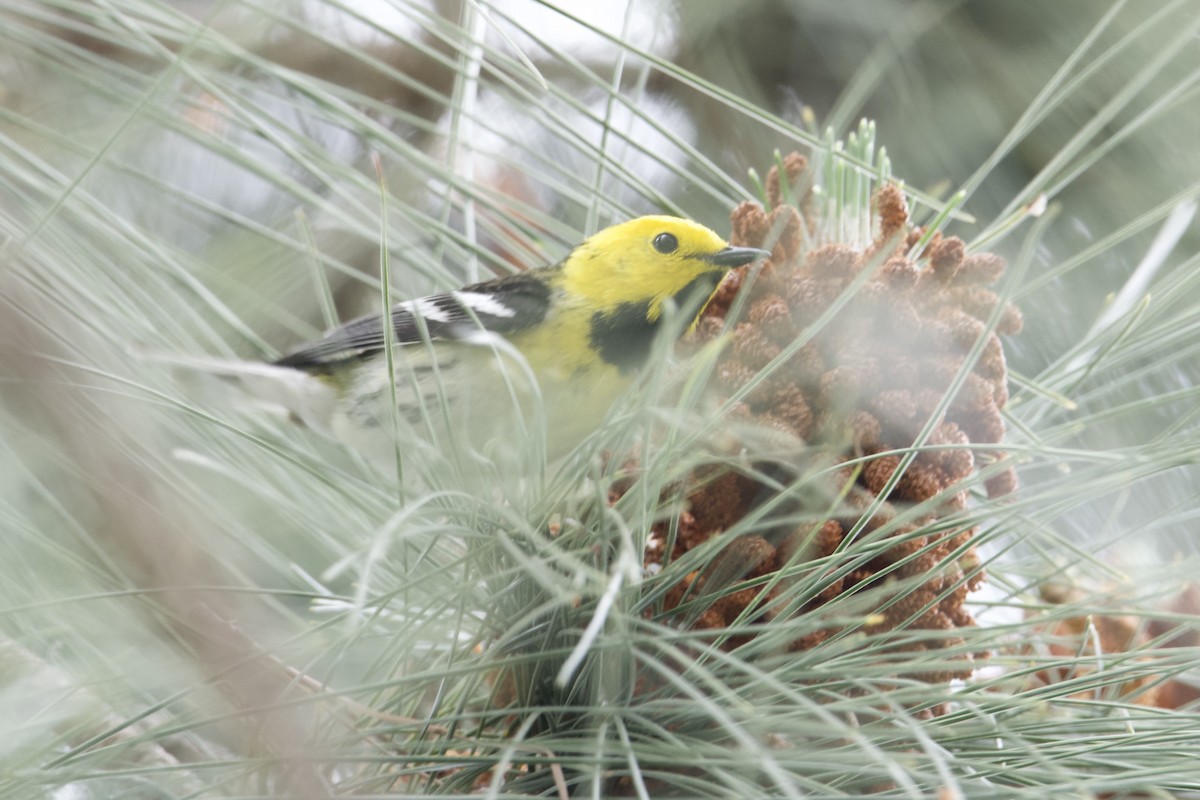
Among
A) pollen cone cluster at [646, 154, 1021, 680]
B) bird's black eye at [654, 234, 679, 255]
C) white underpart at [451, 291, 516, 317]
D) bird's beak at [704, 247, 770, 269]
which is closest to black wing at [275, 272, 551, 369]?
white underpart at [451, 291, 516, 317]

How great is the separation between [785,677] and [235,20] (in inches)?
40.5

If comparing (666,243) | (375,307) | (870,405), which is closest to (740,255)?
(870,405)

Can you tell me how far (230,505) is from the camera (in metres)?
1.27

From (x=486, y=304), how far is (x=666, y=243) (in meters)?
0.27

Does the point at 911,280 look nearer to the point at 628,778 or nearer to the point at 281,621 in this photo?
the point at 628,778

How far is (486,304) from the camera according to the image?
1.62 m

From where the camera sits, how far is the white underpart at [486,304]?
154cm

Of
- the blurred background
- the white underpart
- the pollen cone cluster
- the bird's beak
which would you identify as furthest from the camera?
the white underpart

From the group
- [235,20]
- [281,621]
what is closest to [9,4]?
[235,20]

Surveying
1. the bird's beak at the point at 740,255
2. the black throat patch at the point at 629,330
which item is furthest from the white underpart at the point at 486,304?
the bird's beak at the point at 740,255

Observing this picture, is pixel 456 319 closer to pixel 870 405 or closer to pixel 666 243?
pixel 666 243

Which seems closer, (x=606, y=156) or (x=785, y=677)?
(x=785, y=677)

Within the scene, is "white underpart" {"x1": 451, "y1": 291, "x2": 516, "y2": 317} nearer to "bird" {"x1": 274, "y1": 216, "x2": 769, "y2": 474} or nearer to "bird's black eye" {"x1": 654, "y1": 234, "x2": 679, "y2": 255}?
"bird" {"x1": 274, "y1": 216, "x2": 769, "y2": 474}

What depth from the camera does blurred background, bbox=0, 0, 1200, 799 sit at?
0.81m
